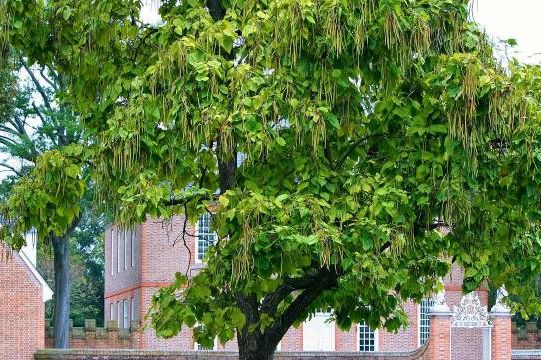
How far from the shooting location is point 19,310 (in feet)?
132

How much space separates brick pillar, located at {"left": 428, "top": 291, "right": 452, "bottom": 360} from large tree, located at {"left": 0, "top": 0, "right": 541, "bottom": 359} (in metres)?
23.6

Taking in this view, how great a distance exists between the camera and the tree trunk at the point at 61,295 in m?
46.9

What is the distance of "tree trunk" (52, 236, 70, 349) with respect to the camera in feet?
154

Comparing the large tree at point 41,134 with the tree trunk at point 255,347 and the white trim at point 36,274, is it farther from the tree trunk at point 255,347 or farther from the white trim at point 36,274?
the tree trunk at point 255,347

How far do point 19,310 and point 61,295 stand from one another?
24.9 feet

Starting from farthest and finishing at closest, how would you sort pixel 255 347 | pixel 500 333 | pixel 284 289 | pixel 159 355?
pixel 159 355
pixel 500 333
pixel 284 289
pixel 255 347

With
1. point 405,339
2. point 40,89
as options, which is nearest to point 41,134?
point 40,89

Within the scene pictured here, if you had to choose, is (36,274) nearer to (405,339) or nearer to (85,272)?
(405,339)

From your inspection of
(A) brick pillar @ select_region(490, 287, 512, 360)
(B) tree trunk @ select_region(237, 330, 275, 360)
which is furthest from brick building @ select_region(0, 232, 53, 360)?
(B) tree trunk @ select_region(237, 330, 275, 360)

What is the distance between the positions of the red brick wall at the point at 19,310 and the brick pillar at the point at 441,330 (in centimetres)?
1248

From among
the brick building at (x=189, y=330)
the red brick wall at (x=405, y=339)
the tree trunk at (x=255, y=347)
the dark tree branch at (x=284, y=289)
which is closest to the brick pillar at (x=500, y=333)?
the brick building at (x=189, y=330)

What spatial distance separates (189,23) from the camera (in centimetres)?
1556

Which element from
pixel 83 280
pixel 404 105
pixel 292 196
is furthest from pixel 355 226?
pixel 83 280

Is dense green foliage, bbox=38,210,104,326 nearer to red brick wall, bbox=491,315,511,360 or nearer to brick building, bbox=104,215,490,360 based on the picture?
brick building, bbox=104,215,490,360
